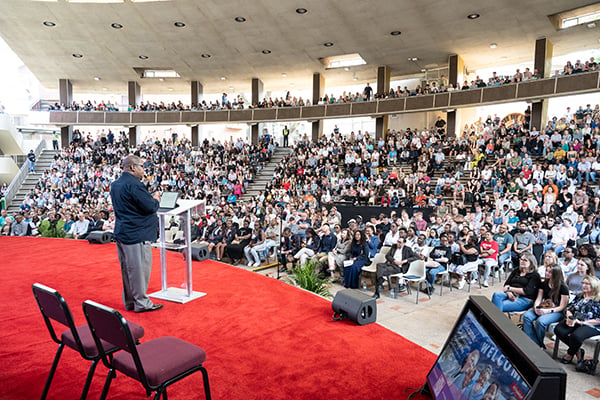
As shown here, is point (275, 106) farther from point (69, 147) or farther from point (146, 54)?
point (69, 147)

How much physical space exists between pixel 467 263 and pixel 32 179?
75.7 ft

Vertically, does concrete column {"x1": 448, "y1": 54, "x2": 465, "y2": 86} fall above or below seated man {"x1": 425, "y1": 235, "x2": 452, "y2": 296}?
above

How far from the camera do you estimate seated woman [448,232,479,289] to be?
21.4 ft

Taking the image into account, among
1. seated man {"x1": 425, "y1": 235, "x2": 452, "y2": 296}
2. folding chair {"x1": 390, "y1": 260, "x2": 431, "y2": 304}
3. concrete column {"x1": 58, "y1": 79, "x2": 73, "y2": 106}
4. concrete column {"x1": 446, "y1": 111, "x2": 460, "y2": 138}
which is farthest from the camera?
concrete column {"x1": 58, "y1": 79, "x2": 73, "y2": 106}

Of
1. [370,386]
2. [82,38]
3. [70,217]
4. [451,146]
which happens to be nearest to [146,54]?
[82,38]

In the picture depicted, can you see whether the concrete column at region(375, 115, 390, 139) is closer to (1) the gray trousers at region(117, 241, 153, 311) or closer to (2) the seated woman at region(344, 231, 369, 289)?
(2) the seated woman at region(344, 231, 369, 289)

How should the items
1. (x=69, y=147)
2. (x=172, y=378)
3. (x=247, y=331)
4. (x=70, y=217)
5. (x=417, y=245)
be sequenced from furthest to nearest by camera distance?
(x=69, y=147), (x=70, y=217), (x=417, y=245), (x=247, y=331), (x=172, y=378)

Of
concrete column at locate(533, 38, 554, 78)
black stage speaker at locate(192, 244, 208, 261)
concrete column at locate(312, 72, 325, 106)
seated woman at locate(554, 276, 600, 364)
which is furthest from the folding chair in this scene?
concrete column at locate(312, 72, 325, 106)

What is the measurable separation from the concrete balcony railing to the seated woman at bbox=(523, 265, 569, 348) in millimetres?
12426

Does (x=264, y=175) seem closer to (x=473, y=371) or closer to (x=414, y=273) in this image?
(x=414, y=273)

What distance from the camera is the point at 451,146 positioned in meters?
15.7

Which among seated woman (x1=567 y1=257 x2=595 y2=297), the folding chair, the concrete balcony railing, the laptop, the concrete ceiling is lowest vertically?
the folding chair

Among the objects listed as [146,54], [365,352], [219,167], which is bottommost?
[365,352]

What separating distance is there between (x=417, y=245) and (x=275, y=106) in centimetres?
1627
